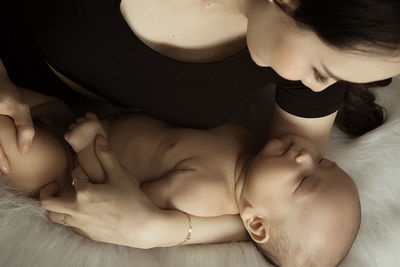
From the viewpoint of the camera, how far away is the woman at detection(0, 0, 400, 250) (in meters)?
0.98

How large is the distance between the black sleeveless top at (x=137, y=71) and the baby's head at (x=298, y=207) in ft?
0.45

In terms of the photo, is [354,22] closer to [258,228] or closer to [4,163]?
[258,228]

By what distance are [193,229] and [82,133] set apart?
33cm

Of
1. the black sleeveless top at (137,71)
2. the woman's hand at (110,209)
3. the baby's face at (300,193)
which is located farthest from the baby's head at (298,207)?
the woman's hand at (110,209)

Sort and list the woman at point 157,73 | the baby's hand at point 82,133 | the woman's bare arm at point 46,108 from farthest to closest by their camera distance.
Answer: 1. the woman's bare arm at point 46,108
2. the baby's hand at point 82,133
3. the woman at point 157,73

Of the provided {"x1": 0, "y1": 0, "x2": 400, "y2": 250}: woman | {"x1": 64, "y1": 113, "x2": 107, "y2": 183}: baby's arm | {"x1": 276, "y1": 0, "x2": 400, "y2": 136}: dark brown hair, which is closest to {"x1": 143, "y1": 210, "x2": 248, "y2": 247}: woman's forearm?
{"x1": 0, "y1": 0, "x2": 400, "y2": 250}: woman

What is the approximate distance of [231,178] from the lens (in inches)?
46.6

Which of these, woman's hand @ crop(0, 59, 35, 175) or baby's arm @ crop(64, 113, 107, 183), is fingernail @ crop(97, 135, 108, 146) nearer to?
baby's arm @ crop(64, 113, 107, 183)

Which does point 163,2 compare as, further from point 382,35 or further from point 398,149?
point 398,149

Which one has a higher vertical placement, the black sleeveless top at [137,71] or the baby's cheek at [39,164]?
the black sleeveless top at [137,71]

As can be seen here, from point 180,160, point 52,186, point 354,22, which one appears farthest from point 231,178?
point 354,22

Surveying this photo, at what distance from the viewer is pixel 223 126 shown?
1278mm

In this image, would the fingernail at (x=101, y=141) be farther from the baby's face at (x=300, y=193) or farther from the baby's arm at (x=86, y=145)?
the baby's face at (x=300, y=193)

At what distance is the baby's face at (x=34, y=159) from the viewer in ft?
3.36
